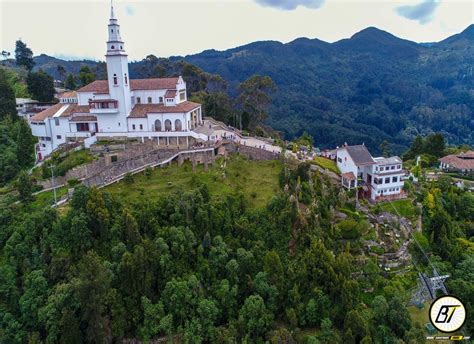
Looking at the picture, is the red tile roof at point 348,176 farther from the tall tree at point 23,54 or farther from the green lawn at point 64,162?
the tall tree at point 23,54

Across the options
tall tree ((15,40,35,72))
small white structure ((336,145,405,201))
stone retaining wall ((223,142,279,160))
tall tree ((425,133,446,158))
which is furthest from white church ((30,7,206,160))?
tall tree ((425,133,446,158))

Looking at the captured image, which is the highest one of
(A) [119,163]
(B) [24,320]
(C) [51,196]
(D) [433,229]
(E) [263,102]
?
(E) [263,102]

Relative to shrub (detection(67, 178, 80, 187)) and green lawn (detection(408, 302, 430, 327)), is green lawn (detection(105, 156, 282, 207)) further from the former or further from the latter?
green lawn (detection(408, 302, 430, 327))

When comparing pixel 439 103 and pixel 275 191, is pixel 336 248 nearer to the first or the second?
pixel 275 191

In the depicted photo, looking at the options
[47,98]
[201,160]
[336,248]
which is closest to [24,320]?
[201,160]

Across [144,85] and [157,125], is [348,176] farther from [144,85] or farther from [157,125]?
[144,85]

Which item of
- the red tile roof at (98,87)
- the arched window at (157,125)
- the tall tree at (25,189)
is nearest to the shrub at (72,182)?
the tall tree at (25,189)
